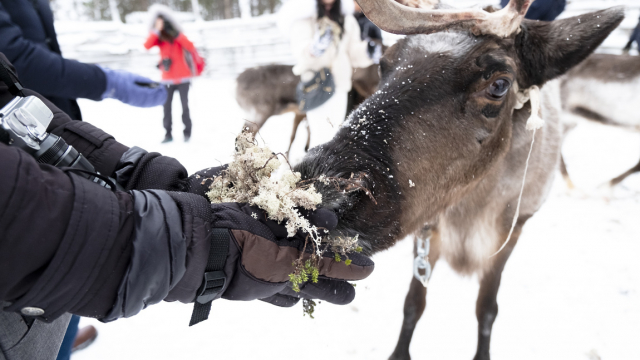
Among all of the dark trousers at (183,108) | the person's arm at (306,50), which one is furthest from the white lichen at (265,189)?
the dark trousers at (183,108)

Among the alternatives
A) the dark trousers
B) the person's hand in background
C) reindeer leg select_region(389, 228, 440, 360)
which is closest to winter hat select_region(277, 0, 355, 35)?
the person's hand in background

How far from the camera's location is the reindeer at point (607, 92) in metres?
5.79

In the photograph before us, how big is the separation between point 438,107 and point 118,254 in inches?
58.5

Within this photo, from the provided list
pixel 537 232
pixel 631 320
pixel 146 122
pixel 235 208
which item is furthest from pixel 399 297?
pixel 146 122

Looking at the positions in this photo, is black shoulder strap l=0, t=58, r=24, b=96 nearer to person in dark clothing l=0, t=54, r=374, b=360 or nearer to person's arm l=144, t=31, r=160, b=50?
person in dark clothing l=0, t=54, r=374, b=360

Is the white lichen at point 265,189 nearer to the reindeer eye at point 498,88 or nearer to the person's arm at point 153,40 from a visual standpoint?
the reindeer eye at point 498,88

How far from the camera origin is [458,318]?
3.39 m

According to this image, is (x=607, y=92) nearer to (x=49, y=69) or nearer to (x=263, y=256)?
(x=263, y=256)

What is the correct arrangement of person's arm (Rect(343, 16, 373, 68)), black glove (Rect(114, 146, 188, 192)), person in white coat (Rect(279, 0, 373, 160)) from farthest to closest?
person's arm (Rect(343, 16, 373, 68)) < person in white coat (Rect(279, 0, 373, 160)) < black glove (Rect(114, 146, 188, 192))

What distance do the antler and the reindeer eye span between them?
10.6 inches

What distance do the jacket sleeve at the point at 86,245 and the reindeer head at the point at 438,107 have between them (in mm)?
617

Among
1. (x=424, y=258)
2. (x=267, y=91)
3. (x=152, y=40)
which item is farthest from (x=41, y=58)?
(x=152, y=40)

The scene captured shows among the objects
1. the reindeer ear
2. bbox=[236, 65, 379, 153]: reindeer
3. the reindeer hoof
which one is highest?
the reindeer ear

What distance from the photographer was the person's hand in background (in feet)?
7.92
